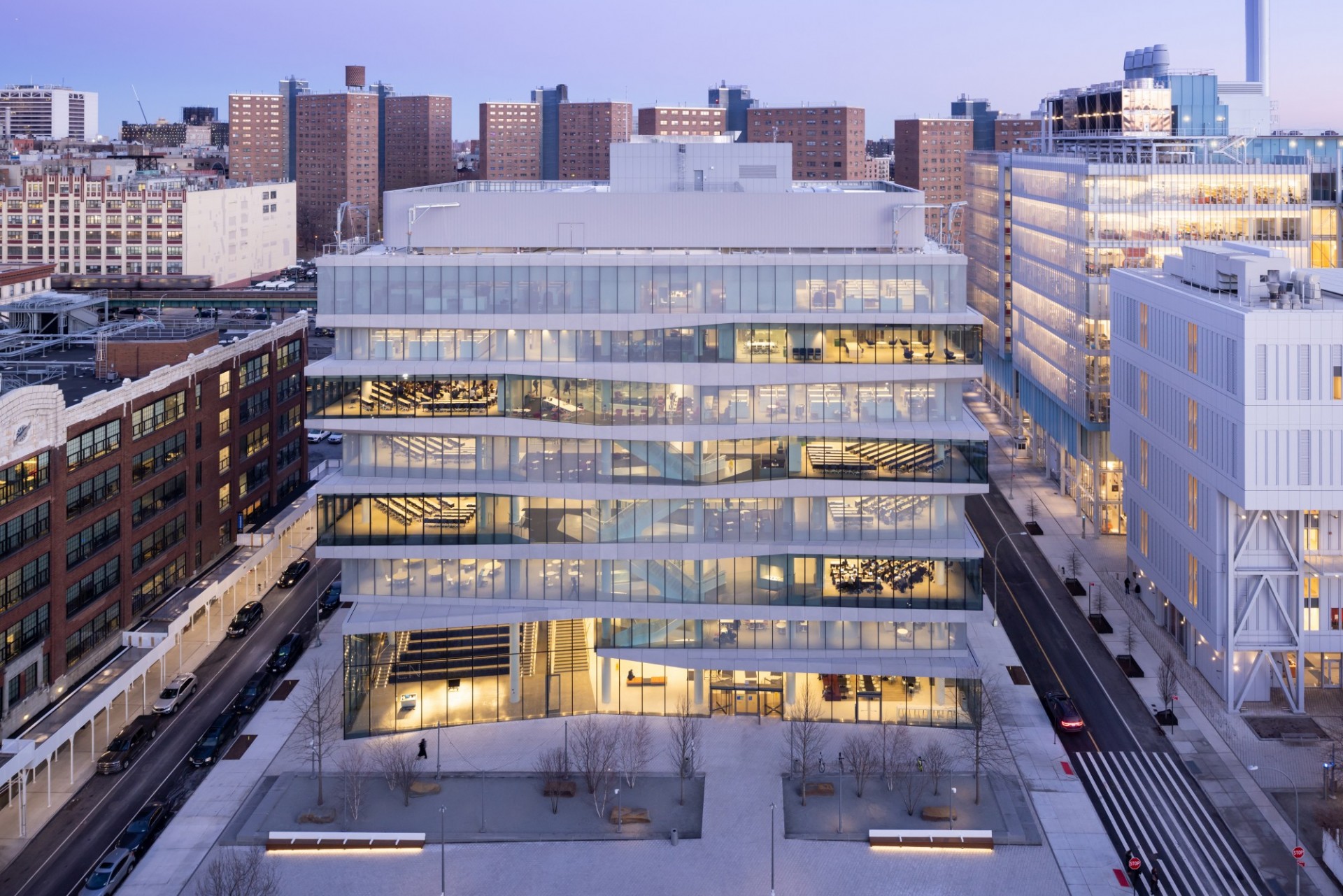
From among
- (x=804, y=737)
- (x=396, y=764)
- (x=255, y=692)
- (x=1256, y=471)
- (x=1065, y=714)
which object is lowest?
(x=396, y=764)

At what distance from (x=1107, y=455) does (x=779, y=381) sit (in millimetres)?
52047

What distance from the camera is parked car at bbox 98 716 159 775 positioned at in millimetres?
70312

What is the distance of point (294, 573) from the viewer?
103125mm

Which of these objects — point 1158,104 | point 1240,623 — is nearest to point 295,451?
point 1240,623

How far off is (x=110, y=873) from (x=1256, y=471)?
201 feet

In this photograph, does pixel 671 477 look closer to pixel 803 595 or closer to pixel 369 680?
pixel 803 595

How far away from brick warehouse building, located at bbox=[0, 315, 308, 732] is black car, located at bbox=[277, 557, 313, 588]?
4.86 m

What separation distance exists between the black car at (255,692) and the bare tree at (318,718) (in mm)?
1824

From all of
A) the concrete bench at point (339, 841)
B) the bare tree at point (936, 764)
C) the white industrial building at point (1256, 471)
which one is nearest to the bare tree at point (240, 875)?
the concrete bench at point (339, 841)

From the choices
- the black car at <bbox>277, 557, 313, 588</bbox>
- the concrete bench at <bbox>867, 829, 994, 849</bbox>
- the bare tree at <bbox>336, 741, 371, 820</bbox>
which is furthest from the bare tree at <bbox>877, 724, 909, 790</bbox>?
the black car at <bbox>277, 557, 313, 588</bbox>

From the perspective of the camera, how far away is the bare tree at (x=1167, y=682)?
7756 cm

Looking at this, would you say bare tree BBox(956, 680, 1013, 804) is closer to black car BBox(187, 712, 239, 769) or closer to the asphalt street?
black car BBox(187, 712, 239, 769)

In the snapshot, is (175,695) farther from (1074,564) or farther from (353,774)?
(1074,564)

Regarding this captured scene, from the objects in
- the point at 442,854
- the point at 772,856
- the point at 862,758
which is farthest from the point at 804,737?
the point at 442,854
